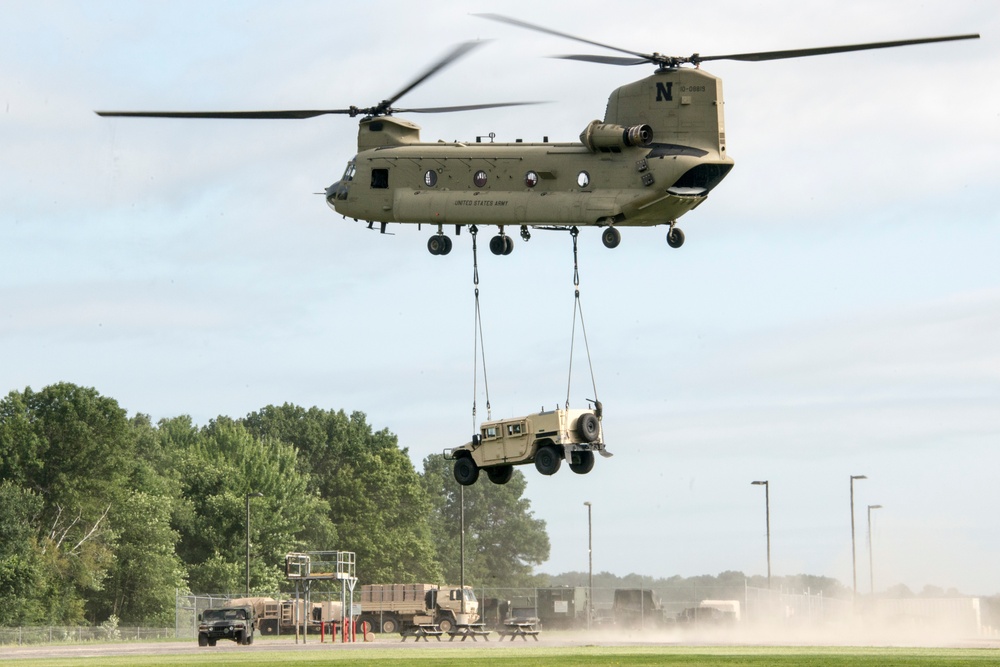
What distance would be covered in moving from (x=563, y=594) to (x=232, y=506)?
34.4m

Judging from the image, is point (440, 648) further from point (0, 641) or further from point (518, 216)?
point (0, 641)

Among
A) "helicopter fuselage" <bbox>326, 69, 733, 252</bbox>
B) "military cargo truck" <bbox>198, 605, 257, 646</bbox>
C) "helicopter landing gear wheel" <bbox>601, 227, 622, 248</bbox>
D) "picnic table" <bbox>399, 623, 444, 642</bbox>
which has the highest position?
"helicopter fuselage" <bbox>326, 69, 733, 252</bbox>

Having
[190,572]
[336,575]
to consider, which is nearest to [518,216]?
[336,575]

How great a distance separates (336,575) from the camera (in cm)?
7144

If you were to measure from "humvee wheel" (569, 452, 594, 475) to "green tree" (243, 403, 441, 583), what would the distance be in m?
95.1

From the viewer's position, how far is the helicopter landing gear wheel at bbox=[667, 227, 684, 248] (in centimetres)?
4788

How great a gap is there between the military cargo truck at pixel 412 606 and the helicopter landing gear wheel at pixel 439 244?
36.7 meters

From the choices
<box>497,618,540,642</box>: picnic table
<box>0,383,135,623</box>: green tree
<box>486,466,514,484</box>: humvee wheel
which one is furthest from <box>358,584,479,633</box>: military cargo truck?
<box>486,466,514,484</box>: humvee wheel

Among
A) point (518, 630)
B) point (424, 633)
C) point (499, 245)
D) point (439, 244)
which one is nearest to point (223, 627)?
point (424, 633)

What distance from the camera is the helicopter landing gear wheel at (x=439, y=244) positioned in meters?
49.8

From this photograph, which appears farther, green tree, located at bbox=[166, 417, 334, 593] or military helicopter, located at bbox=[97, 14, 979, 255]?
green tree, located at bbox=[166, 417, 334, 593]

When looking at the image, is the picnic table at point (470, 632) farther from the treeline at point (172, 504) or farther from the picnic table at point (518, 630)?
the treeline at point (172, 504)

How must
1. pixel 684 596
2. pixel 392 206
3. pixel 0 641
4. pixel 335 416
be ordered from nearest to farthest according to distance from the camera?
pixel 392 206 → pixel 0 641 → pixel 684 596 → pixel 335 416

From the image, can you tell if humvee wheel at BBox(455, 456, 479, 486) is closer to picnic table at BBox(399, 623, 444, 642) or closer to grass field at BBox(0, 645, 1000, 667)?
grass field at BBox(0, 645, 1000, 667)
